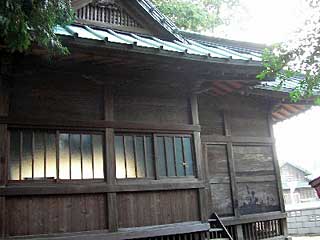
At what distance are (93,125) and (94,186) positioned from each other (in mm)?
1048

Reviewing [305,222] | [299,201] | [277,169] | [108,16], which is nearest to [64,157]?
[108,16]

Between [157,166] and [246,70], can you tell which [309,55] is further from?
[157,166]

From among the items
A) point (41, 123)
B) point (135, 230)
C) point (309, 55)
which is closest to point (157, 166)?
point (135, 230)

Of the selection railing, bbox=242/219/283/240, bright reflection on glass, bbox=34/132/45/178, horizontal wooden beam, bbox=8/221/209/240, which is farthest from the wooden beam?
railing, bbox=242/219/283/240

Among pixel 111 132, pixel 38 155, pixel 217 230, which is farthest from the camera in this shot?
pixel 217 230

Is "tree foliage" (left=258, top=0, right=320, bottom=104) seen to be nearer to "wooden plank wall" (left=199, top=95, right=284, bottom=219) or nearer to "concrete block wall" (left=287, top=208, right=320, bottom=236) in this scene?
"wooden plank wall" (left=199, top=95, right=284, bottom=219)

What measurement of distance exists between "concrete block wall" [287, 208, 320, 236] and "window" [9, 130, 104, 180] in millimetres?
18129

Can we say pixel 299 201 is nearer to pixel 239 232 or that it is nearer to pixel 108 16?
pixel 239 232

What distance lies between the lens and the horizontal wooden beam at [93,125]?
594 cm

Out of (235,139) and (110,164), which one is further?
(235,139)

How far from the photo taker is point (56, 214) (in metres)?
5.89

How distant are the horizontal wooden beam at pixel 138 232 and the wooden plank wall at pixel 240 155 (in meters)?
1.80

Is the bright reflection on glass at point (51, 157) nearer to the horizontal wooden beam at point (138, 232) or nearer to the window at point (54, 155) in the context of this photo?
the window at point (54, 155)

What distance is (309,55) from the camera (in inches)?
226
